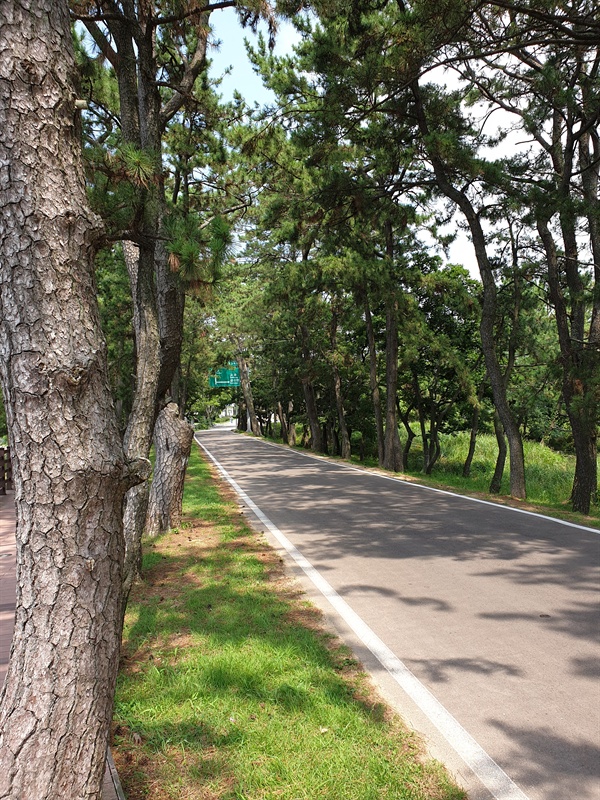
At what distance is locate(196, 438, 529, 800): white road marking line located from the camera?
2840mm

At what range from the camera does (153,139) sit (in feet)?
20.3

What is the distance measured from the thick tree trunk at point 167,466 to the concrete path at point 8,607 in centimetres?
197

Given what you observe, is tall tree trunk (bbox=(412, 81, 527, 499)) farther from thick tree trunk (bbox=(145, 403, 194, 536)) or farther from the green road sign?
the green road sign

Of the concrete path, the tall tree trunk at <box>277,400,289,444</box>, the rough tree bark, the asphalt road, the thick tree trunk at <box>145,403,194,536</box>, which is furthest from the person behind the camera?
the tall tree trunk at <box>277,400,289,444</box>

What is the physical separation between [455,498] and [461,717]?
8.57 metres

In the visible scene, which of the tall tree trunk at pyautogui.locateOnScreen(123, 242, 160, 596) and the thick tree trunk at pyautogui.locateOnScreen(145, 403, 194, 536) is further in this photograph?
the thick tree trunk at pyautogui.locateOnScreen(145, 403, 194, 536)

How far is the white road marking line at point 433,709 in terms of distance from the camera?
112 inches

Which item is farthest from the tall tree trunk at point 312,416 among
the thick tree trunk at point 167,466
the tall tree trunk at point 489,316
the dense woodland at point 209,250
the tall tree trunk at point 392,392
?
the thick tree trunk at point 167,466

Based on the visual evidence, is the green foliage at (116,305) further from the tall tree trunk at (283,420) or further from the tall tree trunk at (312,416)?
the tall tree trunk at (283,420)

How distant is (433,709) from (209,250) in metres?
3.57

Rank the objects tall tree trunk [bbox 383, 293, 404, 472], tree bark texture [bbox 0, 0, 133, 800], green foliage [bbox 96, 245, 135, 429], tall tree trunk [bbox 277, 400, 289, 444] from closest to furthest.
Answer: tree bark texture [bbox 0, 0, 133, 800] → green foliage [bbox 96, 245, 135, 429] → tall tree trunk [bbox 383, 293, 404, 472] → tall tree trunk [bbox 277, 400, 289, 444]

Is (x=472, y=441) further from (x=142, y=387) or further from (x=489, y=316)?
(x=142, y=387)

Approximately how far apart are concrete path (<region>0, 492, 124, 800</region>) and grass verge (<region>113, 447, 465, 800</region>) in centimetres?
13

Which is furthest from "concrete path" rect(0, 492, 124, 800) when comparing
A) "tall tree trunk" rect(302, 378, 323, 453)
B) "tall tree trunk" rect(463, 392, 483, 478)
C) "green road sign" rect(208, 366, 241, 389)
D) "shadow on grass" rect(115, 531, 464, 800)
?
"green road sign" rect(208, 366, 241, 389)
